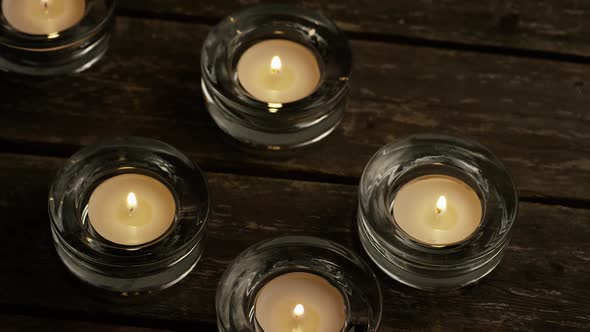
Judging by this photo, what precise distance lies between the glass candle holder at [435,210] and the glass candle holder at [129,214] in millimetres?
178

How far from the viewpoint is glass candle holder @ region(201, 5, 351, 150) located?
90 centimetres

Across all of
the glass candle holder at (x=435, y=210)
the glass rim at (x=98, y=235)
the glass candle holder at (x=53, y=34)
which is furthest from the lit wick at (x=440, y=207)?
the glass candle holder at (x=53, y=34)

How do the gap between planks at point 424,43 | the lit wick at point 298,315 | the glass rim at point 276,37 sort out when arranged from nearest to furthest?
the lit wick at point 298,315
the glass rim at point 276,37
the gap between planks at point 424,43

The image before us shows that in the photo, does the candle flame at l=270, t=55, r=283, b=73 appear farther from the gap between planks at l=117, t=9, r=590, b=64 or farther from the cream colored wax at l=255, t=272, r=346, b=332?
the cream colored wax at l=255, t=272, r=346, b=332

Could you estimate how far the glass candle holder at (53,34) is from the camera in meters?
0.93

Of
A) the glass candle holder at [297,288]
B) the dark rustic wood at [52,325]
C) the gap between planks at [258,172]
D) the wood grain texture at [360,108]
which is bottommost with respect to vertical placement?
the dark rustic wood at [52,325]

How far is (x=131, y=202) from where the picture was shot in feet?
2.74

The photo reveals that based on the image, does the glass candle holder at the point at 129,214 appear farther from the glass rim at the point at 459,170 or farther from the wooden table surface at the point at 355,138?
the glass rim at the point at 459,170

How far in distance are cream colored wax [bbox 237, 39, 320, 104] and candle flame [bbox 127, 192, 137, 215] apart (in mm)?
182

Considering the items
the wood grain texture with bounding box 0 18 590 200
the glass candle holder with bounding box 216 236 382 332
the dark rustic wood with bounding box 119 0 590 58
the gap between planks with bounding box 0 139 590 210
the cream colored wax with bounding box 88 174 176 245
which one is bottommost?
the glass candle holder with bounding box 216 236 382 332

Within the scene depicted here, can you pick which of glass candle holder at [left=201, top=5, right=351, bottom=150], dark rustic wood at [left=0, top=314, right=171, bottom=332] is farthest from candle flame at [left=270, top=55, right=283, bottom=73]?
dark rustic wood at [left=0, top=314, right=171, bottom=332]

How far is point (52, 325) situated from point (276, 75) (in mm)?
361

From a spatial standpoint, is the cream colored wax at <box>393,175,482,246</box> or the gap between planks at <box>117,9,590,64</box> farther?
the gap between planks at <box>117,9,590,64</box>

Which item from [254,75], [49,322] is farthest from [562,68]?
[49,322]
